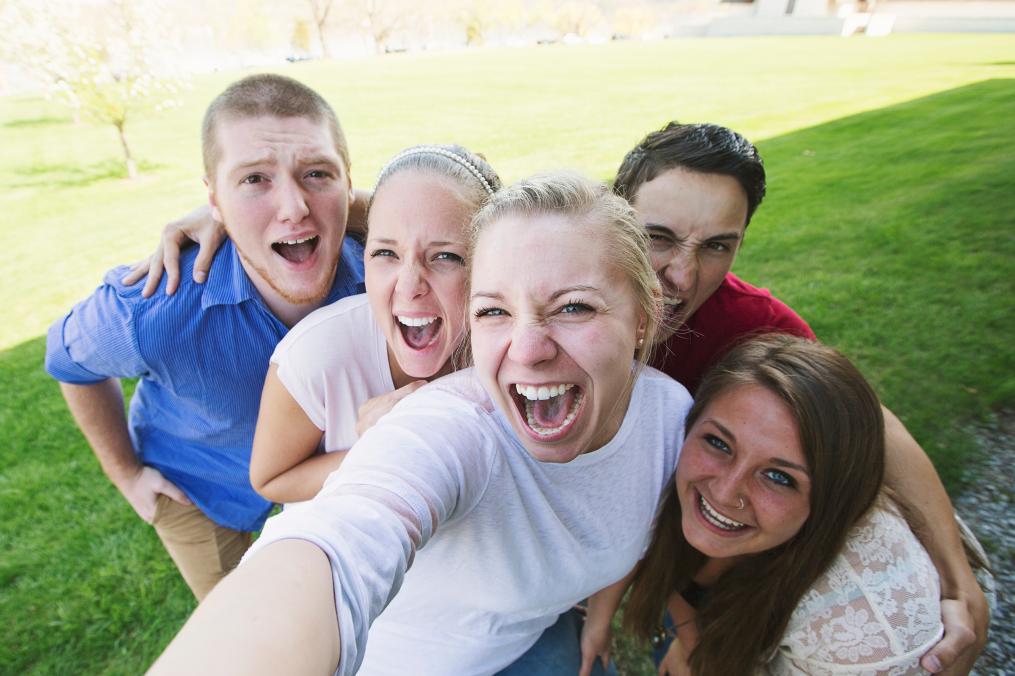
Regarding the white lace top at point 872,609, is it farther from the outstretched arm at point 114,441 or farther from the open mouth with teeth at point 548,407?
the outstretched arm at point 114,441

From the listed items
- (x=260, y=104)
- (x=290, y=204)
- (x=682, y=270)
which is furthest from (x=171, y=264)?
(x=682, y=270)

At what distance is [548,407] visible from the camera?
1.72 meters

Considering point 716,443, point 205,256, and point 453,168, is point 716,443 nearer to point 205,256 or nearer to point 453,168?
point 453,168

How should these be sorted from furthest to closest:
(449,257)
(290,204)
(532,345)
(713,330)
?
(713,330), (290,204), (449,257), (532,345)

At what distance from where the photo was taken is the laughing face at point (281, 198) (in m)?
2.35

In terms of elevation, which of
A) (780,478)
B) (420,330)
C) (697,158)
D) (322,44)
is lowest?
(322,44)

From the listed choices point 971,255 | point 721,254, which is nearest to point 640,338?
point 721,254

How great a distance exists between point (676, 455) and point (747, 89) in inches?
987

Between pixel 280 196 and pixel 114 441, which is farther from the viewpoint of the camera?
pixel 114 441

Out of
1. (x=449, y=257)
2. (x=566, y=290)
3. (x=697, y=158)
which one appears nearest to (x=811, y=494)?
(x=566, y=290)

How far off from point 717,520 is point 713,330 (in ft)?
3.19

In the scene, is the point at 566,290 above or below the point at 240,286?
above

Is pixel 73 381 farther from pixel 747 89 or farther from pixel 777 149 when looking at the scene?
pixel 747 89

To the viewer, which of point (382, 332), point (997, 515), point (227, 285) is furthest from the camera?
point (997, 515)
